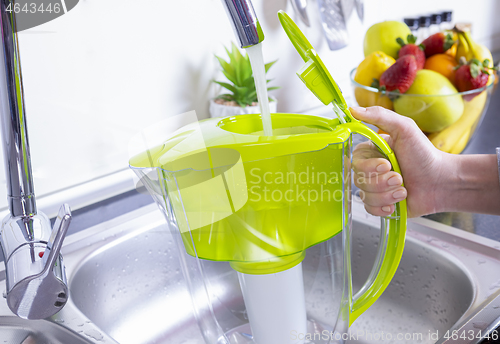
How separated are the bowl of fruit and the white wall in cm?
27

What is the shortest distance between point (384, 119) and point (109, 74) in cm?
44

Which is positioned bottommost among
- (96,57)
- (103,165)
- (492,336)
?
(492,336)

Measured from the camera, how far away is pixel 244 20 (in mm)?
348

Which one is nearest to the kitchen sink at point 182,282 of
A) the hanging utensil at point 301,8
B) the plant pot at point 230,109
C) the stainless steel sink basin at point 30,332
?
the stainless steel sink basin at point 30,332

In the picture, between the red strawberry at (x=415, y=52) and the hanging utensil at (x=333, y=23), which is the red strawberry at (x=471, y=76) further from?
the hanging utensil at (x=333, y=23)

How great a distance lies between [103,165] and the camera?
2.41 feet

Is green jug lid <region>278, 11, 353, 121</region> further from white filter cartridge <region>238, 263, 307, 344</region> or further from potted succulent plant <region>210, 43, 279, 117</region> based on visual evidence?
potted succulent plant <region>210, 43, 279, 117</region>

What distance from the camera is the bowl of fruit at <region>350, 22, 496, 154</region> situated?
2.43ft

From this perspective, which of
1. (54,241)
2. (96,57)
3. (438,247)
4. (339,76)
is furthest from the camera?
(339,76)

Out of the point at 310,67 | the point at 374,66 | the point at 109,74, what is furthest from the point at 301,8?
the point at 310,67

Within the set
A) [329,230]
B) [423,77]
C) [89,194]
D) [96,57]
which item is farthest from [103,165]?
[423,77]

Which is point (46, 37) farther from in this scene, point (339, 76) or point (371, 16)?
point (371, 16)

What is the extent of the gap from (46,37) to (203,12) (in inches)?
11.5

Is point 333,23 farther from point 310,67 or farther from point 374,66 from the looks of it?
point 310,67
